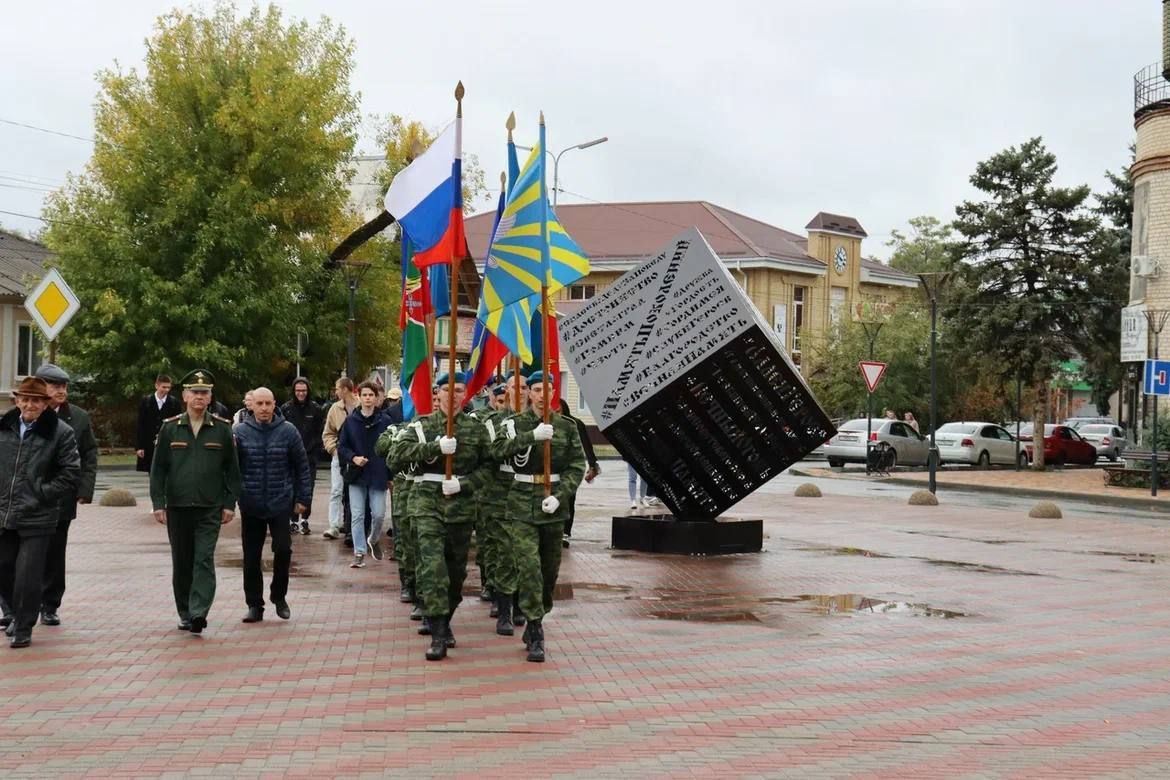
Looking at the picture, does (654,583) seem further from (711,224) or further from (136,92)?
(711,224)

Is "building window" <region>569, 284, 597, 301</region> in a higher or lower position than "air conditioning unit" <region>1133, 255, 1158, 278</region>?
higher

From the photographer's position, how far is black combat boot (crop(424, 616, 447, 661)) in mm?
9406

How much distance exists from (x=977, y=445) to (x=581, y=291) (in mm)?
29174

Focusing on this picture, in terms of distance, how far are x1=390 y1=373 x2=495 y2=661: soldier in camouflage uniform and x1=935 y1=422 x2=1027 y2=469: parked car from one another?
35866 millimetres

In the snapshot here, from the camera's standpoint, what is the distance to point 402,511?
36.3ft

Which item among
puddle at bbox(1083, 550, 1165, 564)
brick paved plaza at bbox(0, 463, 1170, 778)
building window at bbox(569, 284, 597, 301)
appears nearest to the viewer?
brick paved plaza at bbox(0, 463, 1170, 778)

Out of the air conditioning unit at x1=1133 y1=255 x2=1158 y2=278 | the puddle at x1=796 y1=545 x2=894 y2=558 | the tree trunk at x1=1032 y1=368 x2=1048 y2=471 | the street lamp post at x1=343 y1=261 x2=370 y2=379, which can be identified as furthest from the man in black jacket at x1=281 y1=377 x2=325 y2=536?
the tree trunk at x1=1032 y1=368 x2=1048 y2=471

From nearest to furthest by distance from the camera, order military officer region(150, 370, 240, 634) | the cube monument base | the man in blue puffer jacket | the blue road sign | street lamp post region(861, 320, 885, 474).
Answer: military officer region(150, 370, 240, 634) → the man in blue puffer jacket → the cube monument base → the blue road sign → street lamp post region(861, 320, 885, 474)

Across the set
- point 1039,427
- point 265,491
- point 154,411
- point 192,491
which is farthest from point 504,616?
point 1039,427

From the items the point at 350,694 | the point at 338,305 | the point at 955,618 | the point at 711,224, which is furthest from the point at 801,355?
the point at 350,694

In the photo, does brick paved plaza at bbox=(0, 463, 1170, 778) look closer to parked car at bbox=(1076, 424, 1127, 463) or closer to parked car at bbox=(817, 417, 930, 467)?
parked car at bbox=(817, 417, 930, 467)

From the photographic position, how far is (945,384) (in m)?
58.8

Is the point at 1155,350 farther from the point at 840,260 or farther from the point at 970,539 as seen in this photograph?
the point at 840,260

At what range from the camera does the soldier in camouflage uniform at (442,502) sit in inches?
374
